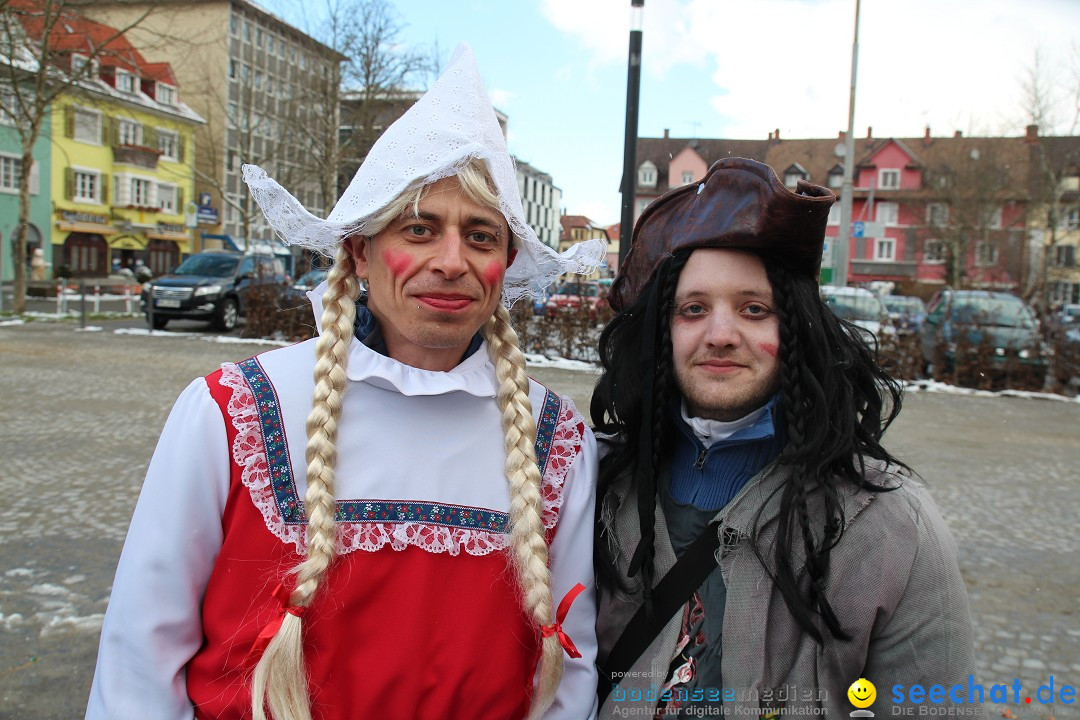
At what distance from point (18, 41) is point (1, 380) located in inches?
447

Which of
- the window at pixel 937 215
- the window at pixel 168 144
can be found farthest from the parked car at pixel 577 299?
the window at pixel 168 144

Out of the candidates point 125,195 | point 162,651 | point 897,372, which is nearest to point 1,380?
point 162,651

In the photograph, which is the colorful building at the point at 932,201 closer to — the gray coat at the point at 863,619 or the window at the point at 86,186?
the gray coat at the point at 863,619

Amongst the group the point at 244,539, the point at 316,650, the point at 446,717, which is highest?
the point at 244,539

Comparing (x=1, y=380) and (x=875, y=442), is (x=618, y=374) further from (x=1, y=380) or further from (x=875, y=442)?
(x=1, y=380)

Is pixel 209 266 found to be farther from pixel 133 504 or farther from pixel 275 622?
pixel 275 622

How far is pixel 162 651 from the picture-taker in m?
1.68

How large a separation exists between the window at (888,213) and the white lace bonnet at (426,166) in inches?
2377

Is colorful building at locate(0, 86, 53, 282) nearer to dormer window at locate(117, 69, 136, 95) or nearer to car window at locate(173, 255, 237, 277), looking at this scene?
dormer window at locate(117, 69, 136, 95)

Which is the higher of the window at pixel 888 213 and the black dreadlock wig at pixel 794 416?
the window at pixel 888 213

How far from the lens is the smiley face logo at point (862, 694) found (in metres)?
1.75

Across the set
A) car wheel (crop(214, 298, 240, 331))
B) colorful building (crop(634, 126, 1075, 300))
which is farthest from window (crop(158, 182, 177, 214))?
car wheel (crop(214, 298, 240, 331))

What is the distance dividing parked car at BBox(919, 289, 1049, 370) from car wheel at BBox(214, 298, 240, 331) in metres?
13.0

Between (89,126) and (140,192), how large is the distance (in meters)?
4.01
